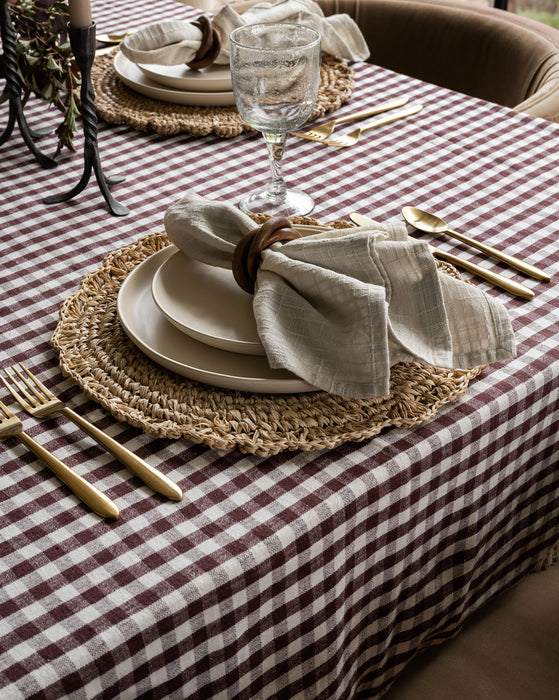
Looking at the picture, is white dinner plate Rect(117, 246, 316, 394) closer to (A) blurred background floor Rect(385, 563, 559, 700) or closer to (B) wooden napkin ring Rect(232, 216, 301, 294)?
(B) wooden napkin ring Rect(232, 216, 301, 294)

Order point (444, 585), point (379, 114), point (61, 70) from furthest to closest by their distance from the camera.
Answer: point (379, 114)
point (61, 70)
point (444, 585)

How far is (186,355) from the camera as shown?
73cm

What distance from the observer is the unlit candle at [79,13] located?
38.5 inches

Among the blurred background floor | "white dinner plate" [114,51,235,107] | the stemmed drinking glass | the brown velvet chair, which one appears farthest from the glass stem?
the brown velvet chair

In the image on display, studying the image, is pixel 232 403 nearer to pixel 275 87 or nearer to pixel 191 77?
pixel 275 87

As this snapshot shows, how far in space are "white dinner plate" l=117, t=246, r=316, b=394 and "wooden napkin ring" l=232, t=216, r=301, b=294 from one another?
7 centimetres

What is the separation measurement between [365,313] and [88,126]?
1.89 feet

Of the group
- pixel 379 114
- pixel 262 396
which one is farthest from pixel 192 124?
pixel 262 396

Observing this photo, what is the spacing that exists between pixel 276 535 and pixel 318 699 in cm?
22

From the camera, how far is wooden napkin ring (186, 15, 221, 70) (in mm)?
1240

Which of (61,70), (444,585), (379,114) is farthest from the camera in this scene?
(379,114)

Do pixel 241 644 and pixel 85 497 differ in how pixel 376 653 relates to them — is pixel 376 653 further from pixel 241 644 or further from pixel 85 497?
pixel 85 497

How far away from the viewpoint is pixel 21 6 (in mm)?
1205

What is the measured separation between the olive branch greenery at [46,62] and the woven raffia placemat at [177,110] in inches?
3.5
